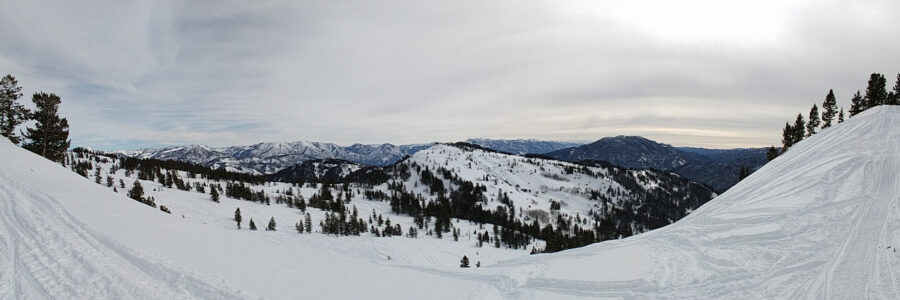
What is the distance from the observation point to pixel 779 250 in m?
14.0

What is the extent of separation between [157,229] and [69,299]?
9.51m

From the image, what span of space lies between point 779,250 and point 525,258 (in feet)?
42.3

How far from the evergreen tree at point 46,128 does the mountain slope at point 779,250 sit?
61868 millimetres

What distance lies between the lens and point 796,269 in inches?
480

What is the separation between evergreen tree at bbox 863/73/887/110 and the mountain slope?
60.3 m

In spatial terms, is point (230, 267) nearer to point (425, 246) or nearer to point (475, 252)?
point (425, 246)

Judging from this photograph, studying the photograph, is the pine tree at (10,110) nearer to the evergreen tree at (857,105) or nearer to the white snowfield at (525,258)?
the white snowfield at (525,258)

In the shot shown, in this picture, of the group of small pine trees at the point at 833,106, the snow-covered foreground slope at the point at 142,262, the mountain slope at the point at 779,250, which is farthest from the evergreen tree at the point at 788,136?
the snow-covered foreground slope at the point at 142,262

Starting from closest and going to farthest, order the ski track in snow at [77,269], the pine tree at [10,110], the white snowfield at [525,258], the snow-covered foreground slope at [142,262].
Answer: the ski track in snow at [77,269]
the snow-covered foreground slope at [142,262]
the white snowfield at [525,258]
the pine tree at [10,110]

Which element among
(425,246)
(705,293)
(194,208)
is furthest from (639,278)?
(194,208)

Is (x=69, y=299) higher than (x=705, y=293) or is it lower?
higher

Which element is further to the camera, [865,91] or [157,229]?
[865,91]

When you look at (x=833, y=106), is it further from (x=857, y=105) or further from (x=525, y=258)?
(x=525, y=258)

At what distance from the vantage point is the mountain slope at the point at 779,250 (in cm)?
1135
